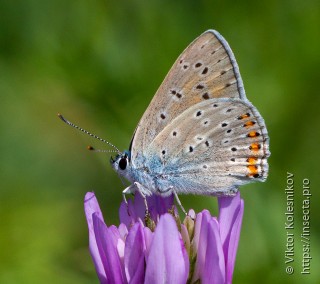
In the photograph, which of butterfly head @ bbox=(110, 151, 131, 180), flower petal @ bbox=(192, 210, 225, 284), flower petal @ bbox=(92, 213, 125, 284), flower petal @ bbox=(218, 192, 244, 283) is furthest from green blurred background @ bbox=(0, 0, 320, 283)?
flower petal @ bbox=(92, 213, 125, 284)

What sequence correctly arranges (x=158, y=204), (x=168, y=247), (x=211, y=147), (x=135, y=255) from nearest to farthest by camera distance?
(x=168, y=247) → (x=135, y=255) → (x=158, y=204) → (x=211, y=147)

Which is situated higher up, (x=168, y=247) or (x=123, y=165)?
(x=123, y=165)

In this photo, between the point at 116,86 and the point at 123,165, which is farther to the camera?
the point at 116,86

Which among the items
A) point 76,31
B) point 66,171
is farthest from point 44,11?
point 66,171

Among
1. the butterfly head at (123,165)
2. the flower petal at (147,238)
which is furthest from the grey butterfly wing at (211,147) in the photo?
the flower petal at (147,238)

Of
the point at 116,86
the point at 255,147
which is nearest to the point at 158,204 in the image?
the point at 255,147

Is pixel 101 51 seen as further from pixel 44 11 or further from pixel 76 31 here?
pixel 44 11

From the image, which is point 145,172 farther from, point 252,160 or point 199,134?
point 252,160
